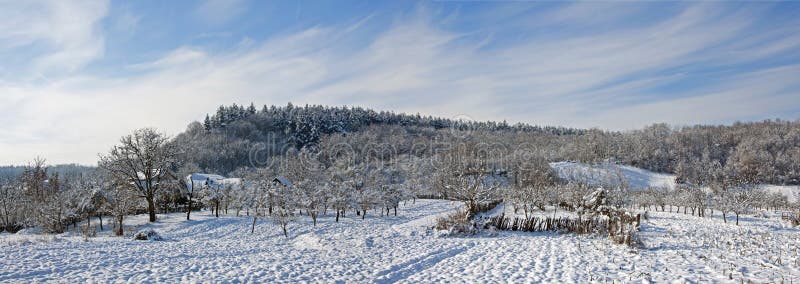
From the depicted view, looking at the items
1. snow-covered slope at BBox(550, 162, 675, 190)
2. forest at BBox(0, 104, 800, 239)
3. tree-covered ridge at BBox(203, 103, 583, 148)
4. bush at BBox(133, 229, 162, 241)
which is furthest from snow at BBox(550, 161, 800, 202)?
bush at BBox(133, 229, 162, 241)

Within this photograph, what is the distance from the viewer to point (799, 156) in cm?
9656

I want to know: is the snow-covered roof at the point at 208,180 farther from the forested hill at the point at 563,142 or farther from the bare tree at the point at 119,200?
the forested hill at the point at 563,142

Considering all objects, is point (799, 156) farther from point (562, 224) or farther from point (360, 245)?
point (360, 245)

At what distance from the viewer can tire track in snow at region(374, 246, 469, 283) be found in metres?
11.0

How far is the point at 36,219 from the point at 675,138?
5735 inches

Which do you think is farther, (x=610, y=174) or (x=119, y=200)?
(x=610, y=174)

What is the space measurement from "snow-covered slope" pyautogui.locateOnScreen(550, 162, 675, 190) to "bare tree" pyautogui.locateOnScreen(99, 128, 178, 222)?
85940mm

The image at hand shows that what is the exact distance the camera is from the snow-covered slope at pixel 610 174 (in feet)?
308

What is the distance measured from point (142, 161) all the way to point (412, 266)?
2807cm

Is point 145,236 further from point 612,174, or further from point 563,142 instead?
point 563,142

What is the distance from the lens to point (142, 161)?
31.3 m

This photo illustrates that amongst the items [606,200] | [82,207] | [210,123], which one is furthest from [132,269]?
[210,123]

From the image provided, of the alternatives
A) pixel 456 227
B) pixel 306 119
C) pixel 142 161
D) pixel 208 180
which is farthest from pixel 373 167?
pixel 456 227

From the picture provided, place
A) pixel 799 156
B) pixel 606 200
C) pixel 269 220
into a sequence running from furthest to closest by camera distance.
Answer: pixel 799 156, pixel 269 220, pixel 606 200
